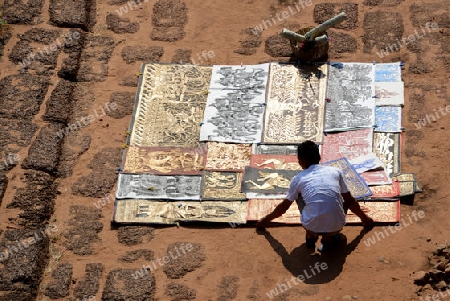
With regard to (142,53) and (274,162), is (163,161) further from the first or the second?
(142,53)

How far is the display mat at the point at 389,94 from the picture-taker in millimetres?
7430

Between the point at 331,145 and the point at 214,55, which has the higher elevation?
the point at 214,55

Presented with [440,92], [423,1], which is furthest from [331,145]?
[423,1]

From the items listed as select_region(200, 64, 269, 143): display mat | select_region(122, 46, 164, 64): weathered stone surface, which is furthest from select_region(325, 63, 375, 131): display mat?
select_region(122, 46, 164, 64): weathered stone surface

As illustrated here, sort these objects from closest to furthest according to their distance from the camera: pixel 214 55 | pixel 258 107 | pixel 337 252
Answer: pixel 337 252, pixel 258 107, pixel 214 55

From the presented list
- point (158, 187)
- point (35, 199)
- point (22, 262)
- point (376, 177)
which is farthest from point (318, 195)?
point (35, 199)

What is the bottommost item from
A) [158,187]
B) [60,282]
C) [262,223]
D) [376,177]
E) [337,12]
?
[60,282]

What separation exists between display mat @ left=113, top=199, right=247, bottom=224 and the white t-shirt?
35.4 inches

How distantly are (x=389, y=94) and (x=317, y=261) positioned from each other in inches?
91.0

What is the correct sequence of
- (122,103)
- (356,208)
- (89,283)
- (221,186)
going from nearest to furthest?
(356,208) → (89,283) → (221,186) → (122,103)

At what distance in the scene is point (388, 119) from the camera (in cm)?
727

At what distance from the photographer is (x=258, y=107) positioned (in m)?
7.66

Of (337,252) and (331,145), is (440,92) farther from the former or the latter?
(337,252)

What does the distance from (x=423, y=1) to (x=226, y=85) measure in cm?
273
